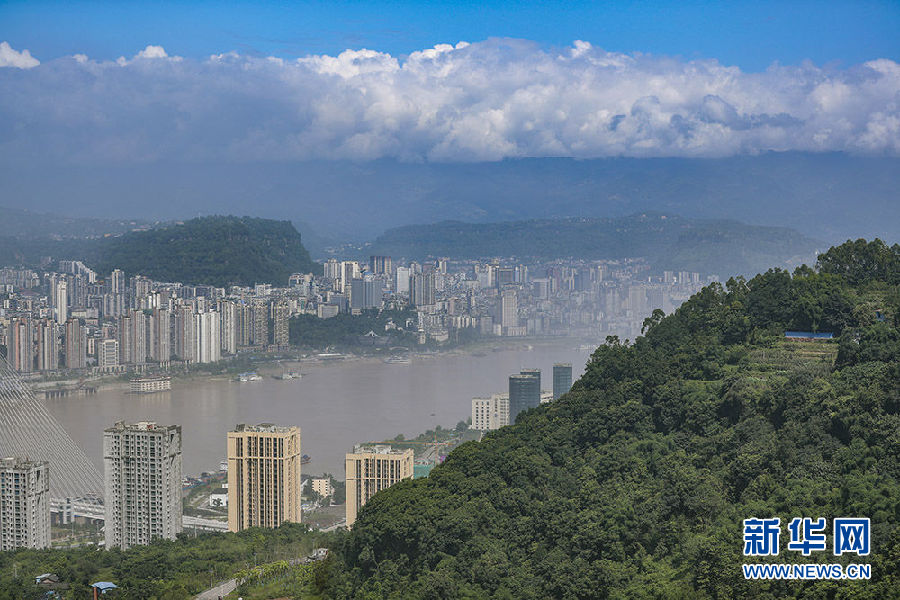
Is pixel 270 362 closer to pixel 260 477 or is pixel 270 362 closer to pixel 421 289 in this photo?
pixel 421 289

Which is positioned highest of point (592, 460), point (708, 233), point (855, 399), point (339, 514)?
point (708, 233)

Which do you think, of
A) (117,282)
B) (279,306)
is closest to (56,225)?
(117,282)

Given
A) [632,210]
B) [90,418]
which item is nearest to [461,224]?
[632,210]

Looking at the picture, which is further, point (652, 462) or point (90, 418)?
point (90, 418)

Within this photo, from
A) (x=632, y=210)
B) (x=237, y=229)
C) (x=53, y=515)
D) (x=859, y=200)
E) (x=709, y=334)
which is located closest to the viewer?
(x=709, y=334)

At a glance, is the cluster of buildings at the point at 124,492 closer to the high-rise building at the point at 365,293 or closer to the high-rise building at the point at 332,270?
the high-rise building at the point at 365,293

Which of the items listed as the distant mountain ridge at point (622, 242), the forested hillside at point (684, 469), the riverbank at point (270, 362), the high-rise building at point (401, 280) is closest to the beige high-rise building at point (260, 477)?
the forested hillside at point (684, 469)

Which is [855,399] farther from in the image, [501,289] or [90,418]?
[501,289]
